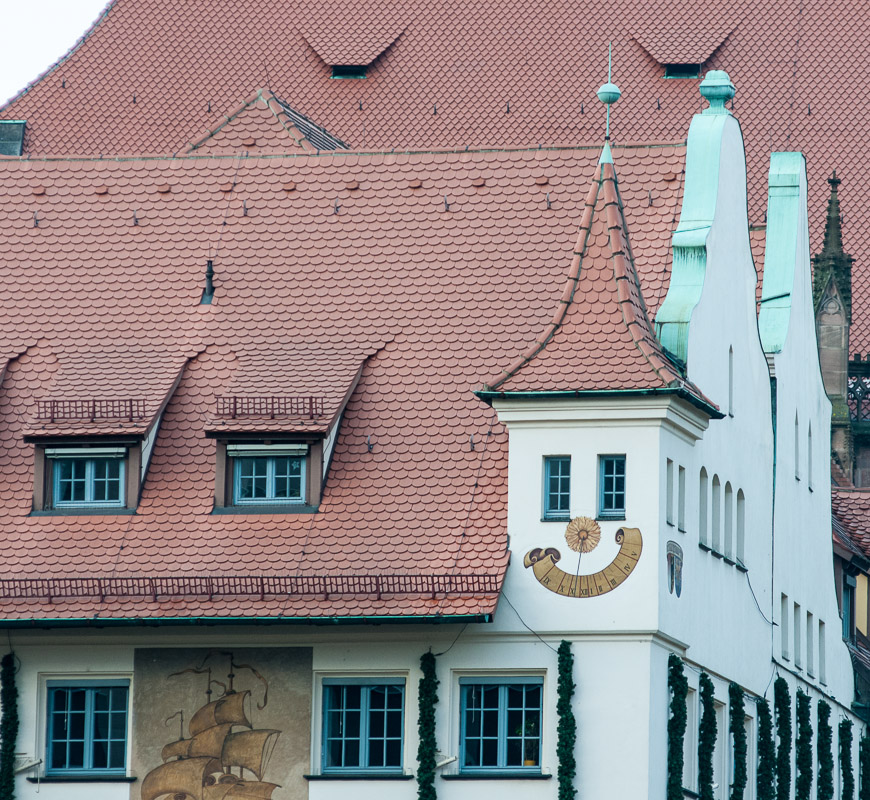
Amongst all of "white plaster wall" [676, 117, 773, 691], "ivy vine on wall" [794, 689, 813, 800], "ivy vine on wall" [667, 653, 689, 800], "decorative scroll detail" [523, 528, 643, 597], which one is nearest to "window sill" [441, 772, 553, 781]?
"ivy vine on wall" [667, 653, 689, 800]

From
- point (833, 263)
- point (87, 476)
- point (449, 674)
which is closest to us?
point (449, 674)

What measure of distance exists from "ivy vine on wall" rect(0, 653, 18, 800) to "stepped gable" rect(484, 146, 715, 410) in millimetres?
6638

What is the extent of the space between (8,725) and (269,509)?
3.98m

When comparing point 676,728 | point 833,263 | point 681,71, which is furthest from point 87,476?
point 681,71

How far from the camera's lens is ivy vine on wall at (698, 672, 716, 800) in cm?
3130

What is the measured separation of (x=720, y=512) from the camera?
32.7 metres

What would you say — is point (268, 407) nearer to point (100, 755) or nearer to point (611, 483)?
point (611, 483)

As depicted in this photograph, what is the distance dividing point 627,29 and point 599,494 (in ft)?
103

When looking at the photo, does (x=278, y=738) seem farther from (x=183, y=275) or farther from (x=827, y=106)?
(x=827, y=106)

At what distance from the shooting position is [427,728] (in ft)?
96.0

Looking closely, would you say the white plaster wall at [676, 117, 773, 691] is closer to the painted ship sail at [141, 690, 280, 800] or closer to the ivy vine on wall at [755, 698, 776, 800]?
the ivy vine on wall at [755, 698, 776, 800]

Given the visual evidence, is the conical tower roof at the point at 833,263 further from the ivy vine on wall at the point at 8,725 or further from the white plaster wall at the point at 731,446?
the ivy vine on wall at the point at 8,725

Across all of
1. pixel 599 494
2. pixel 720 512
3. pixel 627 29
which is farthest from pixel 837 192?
pixel 599 494

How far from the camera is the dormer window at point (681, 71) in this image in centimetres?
5788
